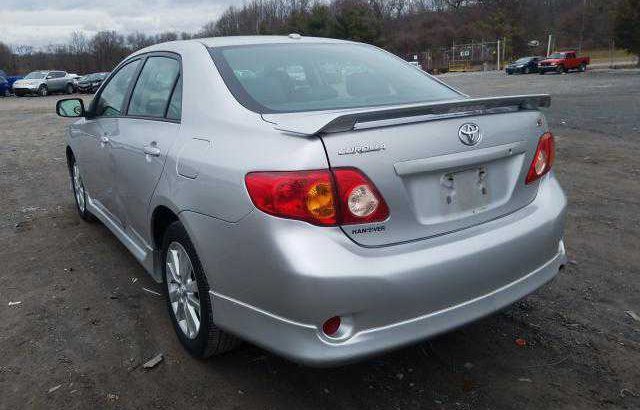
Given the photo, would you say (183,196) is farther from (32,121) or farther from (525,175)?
(32,121)

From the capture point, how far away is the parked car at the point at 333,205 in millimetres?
2160

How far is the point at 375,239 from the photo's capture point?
88.0 inches

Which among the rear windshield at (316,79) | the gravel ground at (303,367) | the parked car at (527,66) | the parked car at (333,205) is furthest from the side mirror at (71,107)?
the parked car at (527,66)

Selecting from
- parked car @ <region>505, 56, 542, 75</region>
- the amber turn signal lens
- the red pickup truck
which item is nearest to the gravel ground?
the amber turn signal lens

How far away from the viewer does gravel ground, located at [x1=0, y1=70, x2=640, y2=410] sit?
8.65ft

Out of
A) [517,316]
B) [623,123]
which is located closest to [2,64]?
[623,123]

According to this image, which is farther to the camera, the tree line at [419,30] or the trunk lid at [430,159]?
the tree line at [419,30]

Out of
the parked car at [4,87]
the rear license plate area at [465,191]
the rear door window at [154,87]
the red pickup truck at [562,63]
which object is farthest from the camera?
the red pickup truck at [562,63]

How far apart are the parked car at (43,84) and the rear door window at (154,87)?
123ft

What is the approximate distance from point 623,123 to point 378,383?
10.4m

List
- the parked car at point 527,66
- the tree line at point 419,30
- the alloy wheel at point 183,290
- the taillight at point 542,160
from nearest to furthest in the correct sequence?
the taillight at point 542,160
the alloy wheel at point 183,290
the parked car at point 527,66
the tree line at point 419,30

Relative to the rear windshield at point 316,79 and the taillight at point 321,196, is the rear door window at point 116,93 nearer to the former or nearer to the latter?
the rear windshield at point 316,79

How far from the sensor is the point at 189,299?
292 centimetres

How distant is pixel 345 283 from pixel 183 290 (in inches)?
47.2
